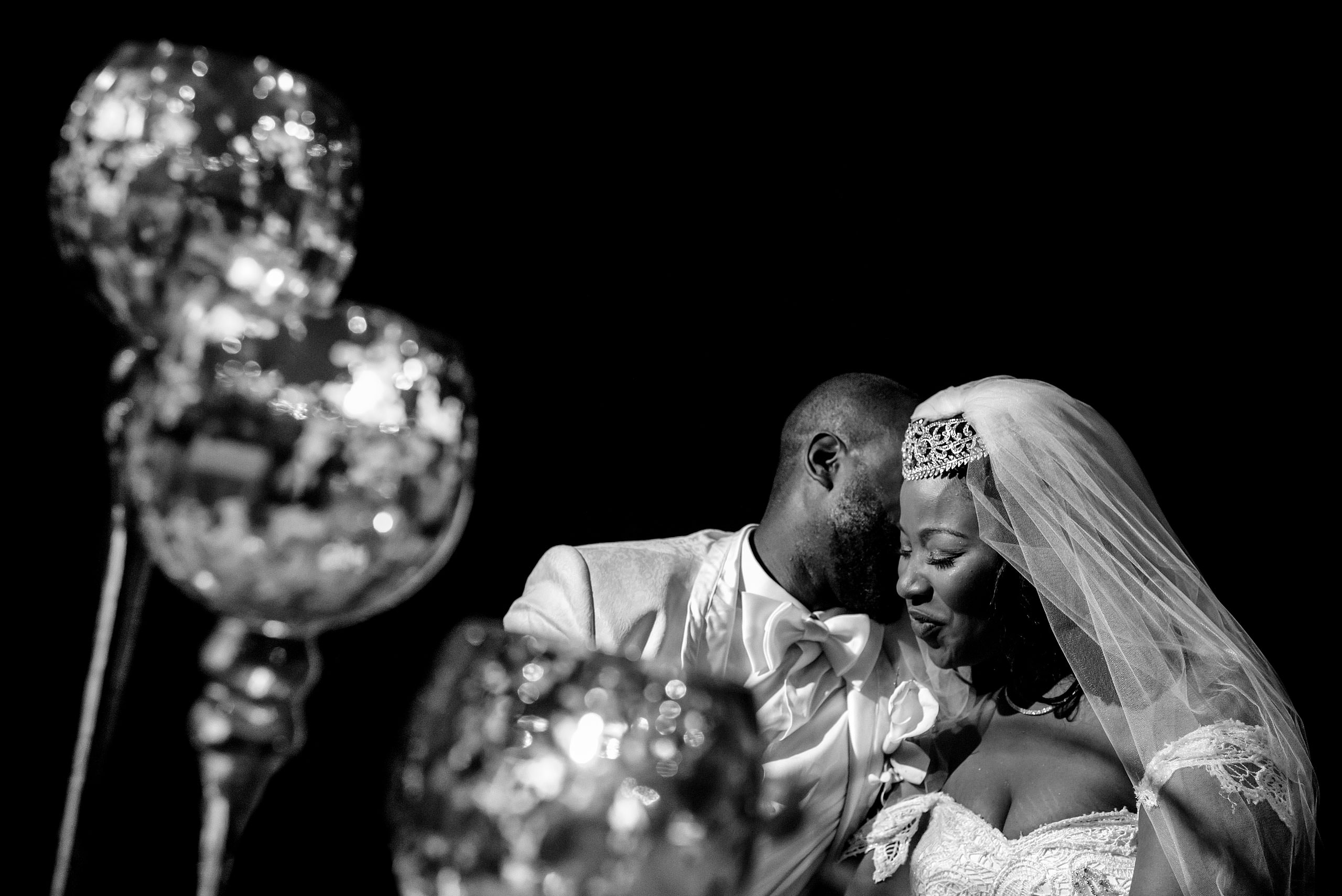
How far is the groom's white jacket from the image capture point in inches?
80.1

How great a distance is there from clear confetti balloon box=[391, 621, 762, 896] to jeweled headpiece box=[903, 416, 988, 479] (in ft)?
4.05

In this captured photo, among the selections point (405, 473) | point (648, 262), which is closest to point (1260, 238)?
point (648, 262)

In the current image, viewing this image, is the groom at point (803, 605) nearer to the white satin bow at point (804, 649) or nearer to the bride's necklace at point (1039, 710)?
the white satin bow at point (804, 649)

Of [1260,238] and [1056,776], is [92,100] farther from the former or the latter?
[1260,238]

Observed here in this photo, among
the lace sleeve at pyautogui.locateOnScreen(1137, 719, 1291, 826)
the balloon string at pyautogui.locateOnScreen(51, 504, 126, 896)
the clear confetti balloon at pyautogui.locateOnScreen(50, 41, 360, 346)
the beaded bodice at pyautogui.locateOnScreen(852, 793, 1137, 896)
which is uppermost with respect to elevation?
the clear confetti balloon at pyautogui.locateOnScreen(50, 41, 360, 346)

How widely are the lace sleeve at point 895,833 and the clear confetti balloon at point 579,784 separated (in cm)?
130

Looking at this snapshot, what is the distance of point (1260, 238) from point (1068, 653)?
1.39 meters

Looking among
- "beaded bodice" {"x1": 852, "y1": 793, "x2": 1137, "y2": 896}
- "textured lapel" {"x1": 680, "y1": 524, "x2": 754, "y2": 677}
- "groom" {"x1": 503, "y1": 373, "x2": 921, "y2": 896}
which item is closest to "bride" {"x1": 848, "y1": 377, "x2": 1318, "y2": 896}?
"beaded bodice" {"x1": 852, "y1": 793, "x2": 1137, "y2": 896}

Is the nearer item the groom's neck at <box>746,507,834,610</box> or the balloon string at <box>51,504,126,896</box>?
the balloon string at <box>51,504,126,896</box>

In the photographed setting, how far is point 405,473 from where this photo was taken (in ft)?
2.33

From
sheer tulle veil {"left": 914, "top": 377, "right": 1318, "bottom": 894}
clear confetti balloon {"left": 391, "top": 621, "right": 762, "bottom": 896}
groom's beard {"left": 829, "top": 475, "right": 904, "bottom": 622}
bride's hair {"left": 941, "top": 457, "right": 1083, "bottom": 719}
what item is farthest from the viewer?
groom's beard {"left": 829, "top": 475, "right": 904, "bottom": 622}

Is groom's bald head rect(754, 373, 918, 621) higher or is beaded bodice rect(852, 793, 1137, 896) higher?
groom's bald head rect(754, 373, 918, 621)

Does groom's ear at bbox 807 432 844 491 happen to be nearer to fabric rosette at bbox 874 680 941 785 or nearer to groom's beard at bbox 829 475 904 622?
groom's beard at bbox 829 475 904 622

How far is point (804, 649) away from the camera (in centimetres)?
218
